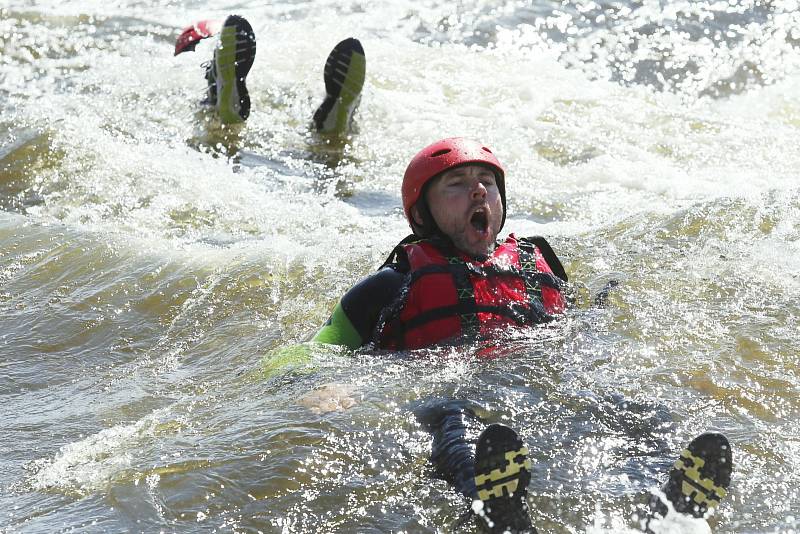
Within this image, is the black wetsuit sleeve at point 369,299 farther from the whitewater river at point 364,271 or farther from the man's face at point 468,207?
the man's face at point 468,207

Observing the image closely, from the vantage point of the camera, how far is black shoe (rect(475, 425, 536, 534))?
3.00 meters

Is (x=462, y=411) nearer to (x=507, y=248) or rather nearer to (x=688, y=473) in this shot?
(x=688, y=473)

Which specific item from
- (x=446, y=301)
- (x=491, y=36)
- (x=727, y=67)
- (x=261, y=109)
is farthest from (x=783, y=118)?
(x=446, y=301)

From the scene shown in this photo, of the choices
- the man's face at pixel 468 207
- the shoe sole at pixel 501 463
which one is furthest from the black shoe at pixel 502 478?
the man's face at pixel 468 207

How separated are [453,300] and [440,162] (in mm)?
730

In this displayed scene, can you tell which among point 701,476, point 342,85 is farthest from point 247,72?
point 701,476

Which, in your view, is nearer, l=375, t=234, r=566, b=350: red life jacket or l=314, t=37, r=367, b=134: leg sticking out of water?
l=375, t=234, r=566, b=350: red life jacket

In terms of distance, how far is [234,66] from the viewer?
32.5 feet

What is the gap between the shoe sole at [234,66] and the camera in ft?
32.0

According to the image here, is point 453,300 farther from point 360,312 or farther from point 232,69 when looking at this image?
point 232,69

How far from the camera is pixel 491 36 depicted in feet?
44.7

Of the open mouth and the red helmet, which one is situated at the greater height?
the red helmet

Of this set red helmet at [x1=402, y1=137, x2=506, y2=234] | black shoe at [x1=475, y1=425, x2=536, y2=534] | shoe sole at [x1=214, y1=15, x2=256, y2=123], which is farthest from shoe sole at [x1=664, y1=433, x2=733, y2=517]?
shoe sole at [x1=214, y1=15, x2=256, y2=123]

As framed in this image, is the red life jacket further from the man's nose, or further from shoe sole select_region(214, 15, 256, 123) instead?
shoe sole select_region(214, 15, 256, 123)
